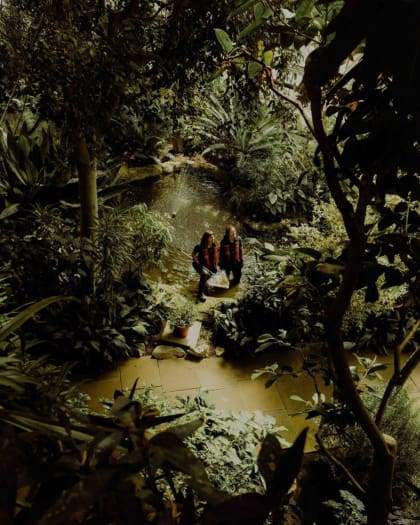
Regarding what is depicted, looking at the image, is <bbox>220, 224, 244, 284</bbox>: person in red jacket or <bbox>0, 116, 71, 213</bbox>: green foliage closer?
<bbox>0, 116, 71, 213</bbox>: green foliage

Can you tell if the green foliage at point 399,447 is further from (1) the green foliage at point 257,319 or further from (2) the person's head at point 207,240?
(2) the person's head at point 207,240

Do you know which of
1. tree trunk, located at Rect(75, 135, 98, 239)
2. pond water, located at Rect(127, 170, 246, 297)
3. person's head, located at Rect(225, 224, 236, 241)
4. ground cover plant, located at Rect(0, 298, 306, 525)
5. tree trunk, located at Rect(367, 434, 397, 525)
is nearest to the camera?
ground cover plant, located at Rect(0, 298, 306, 525)

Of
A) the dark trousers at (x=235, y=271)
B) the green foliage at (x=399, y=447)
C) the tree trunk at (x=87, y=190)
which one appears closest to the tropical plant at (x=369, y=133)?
the green foliage at (x=399, y=447)

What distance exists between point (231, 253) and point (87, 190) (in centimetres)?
211

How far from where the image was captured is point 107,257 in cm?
386

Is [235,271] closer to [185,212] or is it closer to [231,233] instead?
[231,233]

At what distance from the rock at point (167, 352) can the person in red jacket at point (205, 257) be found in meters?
0.99

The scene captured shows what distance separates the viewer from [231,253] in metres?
5.40

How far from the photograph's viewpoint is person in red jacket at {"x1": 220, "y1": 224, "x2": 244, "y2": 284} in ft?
17.5

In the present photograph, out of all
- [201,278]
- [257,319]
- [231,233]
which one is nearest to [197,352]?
[257,319]

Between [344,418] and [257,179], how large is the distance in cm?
565

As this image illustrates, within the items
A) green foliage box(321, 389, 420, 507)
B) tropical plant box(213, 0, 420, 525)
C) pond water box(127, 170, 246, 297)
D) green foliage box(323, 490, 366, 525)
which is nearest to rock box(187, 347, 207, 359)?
pond water box(127, 170, 246, 297)

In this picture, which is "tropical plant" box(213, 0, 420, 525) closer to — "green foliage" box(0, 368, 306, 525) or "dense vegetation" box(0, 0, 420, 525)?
"dense vegetation" box(0, 0, 420, 525)

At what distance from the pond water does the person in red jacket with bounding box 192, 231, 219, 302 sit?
1.32 feet
